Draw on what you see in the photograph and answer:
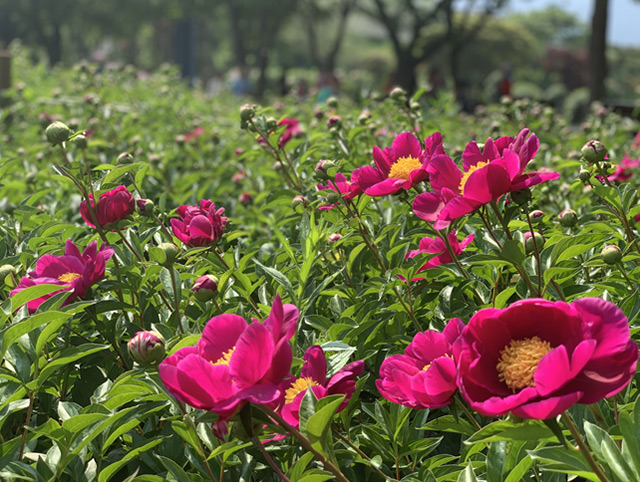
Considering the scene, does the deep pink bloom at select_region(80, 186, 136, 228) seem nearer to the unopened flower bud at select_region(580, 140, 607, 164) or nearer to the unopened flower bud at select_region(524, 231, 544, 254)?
the unopened flower bud at select_region(524, 231, 544, 254)

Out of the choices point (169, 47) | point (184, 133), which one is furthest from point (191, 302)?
point (169, 47)

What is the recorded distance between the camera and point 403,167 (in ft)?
4.25

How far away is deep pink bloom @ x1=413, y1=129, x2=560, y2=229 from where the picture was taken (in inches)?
38.8

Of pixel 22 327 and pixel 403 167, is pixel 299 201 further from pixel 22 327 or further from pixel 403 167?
pixel 22 327

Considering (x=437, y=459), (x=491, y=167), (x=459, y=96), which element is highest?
(x=491, y=167)

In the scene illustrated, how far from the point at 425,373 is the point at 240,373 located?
0.70ft

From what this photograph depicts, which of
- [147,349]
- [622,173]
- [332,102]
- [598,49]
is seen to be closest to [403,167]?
[147,349]

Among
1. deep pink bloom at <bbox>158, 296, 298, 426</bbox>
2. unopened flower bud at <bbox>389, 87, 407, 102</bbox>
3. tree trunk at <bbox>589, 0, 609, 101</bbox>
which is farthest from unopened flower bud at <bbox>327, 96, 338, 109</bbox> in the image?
tree trunk at <bbox>589, 0, 609, 101</bbox>

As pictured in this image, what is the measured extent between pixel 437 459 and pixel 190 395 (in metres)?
0.43

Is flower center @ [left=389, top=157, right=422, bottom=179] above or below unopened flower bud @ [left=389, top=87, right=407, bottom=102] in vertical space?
above

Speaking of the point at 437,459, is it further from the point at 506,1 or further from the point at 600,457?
the point at 506,1

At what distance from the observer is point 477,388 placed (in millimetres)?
698

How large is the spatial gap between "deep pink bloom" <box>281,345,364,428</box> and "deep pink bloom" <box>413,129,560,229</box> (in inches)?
10.0

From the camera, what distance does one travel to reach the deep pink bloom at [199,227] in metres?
1.29
